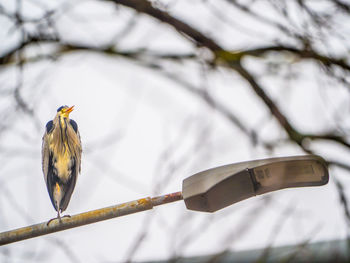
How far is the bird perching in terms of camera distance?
4.91ft

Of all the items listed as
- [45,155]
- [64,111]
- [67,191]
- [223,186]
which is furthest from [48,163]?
[223,186]

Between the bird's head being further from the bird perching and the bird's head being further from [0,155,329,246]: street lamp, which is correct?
[0,155,329,246]: street lamp

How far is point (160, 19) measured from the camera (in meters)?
2.69

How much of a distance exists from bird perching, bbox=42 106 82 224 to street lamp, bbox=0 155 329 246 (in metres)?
0.22

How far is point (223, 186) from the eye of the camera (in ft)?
4.73

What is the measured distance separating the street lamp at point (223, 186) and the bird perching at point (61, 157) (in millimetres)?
220

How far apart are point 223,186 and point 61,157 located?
620mm

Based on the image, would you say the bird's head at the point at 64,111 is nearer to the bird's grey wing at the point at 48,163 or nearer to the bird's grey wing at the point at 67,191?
the bird's grey wing at the point at 48,163

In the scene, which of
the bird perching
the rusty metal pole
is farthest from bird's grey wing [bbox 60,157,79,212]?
the rusty metal pole

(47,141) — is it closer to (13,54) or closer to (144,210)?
(144,210)

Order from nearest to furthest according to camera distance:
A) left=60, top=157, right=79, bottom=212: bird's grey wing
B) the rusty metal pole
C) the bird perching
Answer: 1. the rusty metal pole
2. the bird perching
3. left=60, top=157, right=79, bottom=212: bird's grey wing

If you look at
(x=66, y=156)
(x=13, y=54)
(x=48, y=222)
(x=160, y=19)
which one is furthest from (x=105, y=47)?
(x=48, y=222)

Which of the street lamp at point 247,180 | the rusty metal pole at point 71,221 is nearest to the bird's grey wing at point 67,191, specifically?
the rusty metal pole at point 71,221

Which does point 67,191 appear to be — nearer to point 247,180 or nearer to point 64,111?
point 64,111
